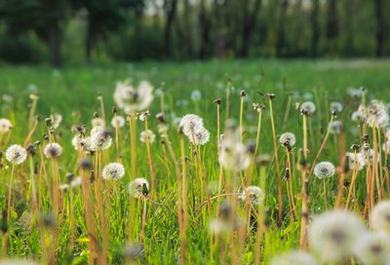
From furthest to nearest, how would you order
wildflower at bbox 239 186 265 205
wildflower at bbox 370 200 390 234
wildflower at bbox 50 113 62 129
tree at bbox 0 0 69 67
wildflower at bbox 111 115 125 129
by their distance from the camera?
tree at bbox 0 0 69 67, wildflower at bbox 50 113 62 129, wildflower at bbox 111 115 125 129, wildflower at bbox 239 186 265 205, wildflower at bbox 370 200 390 234

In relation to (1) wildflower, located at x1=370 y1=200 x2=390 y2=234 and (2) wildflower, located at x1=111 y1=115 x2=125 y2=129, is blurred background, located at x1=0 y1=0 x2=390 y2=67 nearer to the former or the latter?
(2) wildflower, located at x1=111 y1=115 x2=125 y2=129

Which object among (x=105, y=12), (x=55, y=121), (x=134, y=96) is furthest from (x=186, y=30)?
(x=134, y=96)

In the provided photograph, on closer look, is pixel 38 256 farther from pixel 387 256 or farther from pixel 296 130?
pixel 296 130

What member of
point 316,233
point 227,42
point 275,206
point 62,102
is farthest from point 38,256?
point 227,42

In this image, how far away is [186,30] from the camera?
151ft

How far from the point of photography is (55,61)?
23.6 m

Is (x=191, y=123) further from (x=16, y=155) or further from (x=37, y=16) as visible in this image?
(x=37, y=16)

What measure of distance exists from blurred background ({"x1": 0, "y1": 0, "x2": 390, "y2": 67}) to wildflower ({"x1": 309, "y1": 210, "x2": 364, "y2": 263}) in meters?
20.9

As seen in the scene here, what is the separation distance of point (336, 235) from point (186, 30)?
45518 mm

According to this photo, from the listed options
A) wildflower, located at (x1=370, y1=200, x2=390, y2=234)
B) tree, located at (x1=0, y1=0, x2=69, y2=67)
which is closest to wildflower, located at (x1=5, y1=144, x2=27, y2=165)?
wildflower, located at (x1=370, y1=200, x2=390, y2=234)

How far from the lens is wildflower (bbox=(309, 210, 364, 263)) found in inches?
44.7

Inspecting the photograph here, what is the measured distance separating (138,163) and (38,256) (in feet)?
4.87

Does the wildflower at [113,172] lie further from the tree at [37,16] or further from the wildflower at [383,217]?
the tree at [37,16]

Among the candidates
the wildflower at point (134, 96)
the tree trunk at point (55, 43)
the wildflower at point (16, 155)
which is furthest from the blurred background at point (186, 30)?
the wildflower at point (134, 96)
